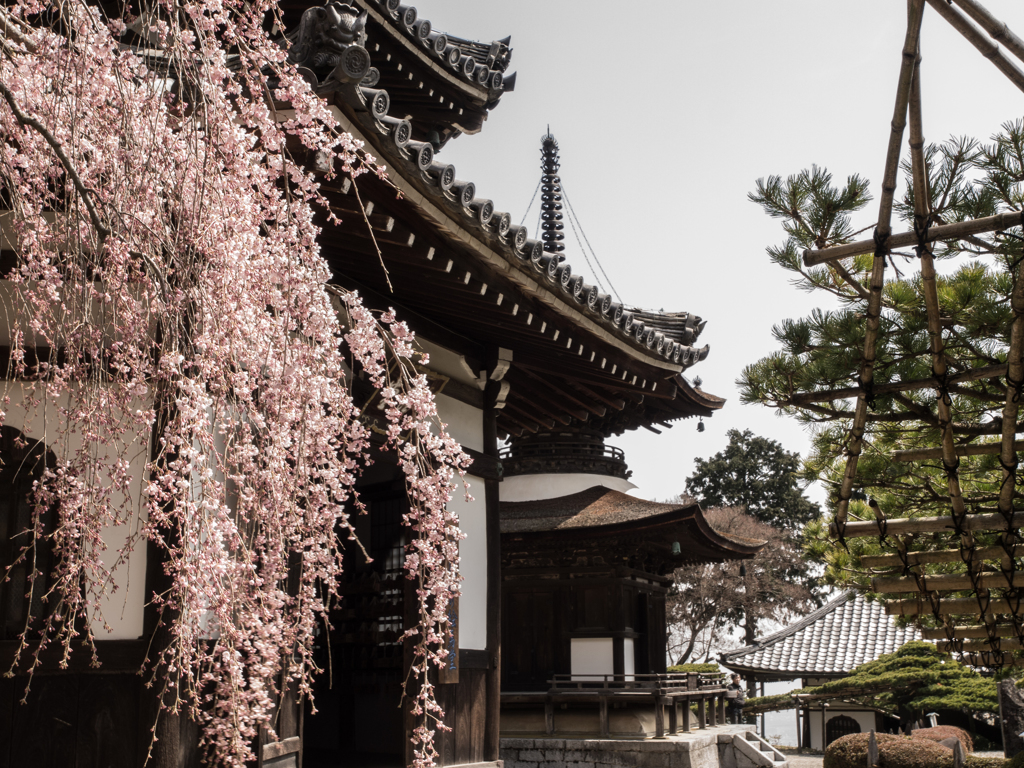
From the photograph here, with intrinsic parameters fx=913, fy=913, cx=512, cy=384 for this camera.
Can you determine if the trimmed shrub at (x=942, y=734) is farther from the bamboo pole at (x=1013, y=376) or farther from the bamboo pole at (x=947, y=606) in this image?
the bamboo pole at (x=1013, y=376)

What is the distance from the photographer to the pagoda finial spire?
67.2 ft

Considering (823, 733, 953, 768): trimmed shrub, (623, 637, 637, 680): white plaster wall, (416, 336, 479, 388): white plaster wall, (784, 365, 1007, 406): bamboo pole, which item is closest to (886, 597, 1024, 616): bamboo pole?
(784, 365, 1007, 406): bamboo pole

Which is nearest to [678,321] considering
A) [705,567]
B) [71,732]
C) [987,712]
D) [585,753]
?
[585,753]

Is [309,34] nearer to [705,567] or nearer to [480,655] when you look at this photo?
[480,655]

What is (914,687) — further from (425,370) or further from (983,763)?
(425,370)

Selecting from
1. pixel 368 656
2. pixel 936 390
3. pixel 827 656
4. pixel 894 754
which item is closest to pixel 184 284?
pixel 936 390

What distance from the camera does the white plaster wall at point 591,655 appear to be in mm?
13539

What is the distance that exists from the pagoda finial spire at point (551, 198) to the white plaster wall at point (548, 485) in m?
6.20

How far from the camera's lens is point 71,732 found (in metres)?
4.36

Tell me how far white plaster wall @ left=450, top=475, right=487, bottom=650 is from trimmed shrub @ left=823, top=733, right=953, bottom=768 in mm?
7474

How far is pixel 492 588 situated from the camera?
7.31m

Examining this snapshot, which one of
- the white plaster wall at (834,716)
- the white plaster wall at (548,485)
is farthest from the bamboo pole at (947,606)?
the white plaster wall at (834,716)

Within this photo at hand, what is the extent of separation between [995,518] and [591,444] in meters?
12.1

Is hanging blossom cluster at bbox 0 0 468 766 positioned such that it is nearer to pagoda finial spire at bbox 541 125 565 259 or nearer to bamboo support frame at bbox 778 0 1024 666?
bamboo support frame at bbox 778 0 1024 666
